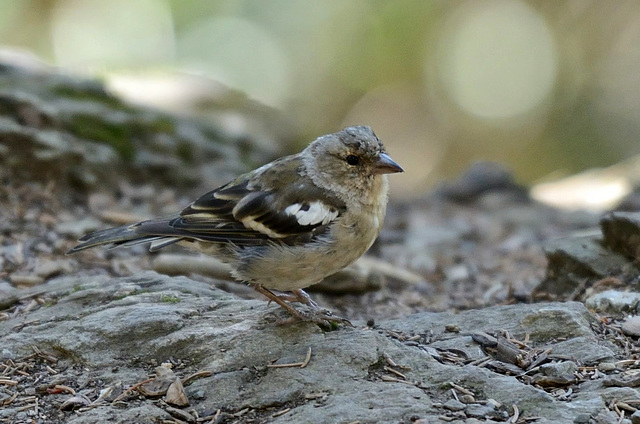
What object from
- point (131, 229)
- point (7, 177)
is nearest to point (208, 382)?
point (131, 229)

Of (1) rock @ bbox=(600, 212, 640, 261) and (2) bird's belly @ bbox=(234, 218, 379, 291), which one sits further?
(1) rock @ bbox=(600, 212, 640, 261)

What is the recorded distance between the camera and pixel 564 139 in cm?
1528

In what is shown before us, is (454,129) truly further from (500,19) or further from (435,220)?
(435,220)

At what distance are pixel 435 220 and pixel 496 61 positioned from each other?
8.42 m

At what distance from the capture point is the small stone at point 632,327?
13.1 feet

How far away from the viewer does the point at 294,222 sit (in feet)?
14.1

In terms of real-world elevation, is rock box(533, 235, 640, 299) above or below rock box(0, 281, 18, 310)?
above

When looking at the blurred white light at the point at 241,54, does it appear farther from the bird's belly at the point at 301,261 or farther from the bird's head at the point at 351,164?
the bird's belly at the point at 301,261

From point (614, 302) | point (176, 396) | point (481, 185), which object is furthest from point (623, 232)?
point (481, 185)

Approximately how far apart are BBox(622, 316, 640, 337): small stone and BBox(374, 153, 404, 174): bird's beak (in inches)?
64.4

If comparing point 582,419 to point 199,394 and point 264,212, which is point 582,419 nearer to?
point 199,394

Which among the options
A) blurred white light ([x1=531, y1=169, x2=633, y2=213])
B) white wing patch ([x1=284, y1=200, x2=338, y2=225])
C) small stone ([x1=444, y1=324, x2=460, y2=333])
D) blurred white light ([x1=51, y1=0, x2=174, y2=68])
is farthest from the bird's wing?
blurred white light ([x1=51, y1=0, x2=174, y2=68])

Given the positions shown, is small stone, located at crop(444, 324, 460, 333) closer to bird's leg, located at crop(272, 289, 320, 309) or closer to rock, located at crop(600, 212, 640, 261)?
bird's leg, located at crop(272, 289, 320, 309)

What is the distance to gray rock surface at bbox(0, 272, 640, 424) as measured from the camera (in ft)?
10.7
